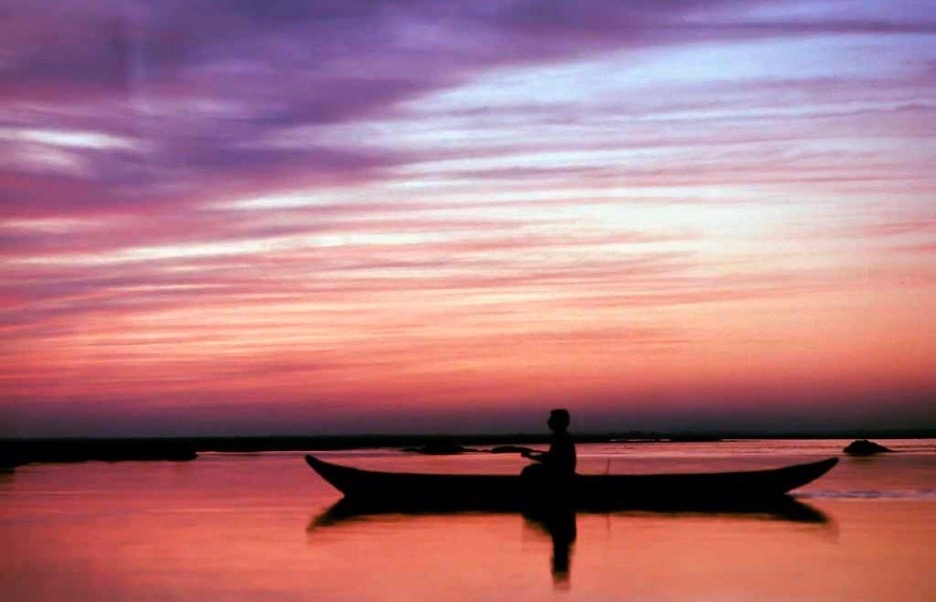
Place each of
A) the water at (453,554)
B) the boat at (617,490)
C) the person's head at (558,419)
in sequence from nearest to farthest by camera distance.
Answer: the water at (453,554), the person's head at (558,419), the boat at (617,490)

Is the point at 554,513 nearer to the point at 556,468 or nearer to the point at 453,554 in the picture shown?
the point at 556,468

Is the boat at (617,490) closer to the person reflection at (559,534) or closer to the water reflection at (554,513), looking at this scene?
the water reflection at (554,513)

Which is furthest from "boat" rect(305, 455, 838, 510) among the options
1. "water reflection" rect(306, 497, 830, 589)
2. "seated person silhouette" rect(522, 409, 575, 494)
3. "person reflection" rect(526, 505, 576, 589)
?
"seated person silhouette" rect(522, 409, 575, 494)

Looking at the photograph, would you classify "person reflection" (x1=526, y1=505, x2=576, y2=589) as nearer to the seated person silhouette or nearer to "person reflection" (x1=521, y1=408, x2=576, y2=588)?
"person reflection" (x1=521, y1=408, x2=576, y2=588)

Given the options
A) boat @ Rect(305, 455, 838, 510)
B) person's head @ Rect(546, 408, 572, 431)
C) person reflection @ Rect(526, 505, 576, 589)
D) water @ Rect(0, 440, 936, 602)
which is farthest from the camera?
boat @ Rect(305, 455, 838, 510)

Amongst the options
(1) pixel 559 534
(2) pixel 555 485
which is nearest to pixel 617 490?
(2) pixel 555 485

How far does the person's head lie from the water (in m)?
1.44

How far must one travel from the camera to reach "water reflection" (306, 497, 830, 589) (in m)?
19.6

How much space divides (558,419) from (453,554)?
267cm

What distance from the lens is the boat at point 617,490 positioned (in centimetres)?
2194

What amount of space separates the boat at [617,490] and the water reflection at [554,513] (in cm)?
10

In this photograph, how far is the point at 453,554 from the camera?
15406mm

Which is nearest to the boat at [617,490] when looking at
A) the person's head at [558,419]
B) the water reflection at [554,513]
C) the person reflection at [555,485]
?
the water reflection at [554,513]

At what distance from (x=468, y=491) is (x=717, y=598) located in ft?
36.3
